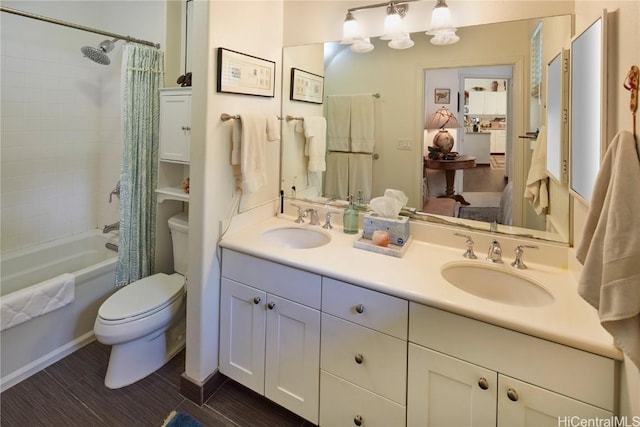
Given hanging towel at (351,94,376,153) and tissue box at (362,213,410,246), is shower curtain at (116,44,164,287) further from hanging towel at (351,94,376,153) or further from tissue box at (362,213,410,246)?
tissue box at (362,213,410,246)

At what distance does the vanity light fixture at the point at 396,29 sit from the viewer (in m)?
1.61

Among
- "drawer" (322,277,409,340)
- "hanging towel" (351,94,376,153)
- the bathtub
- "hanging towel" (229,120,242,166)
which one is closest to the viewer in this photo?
"drawer" (322,277,409,340)

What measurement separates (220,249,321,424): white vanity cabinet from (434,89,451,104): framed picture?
111cm

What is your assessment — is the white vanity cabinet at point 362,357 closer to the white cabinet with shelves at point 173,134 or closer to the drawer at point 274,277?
the drawer at point 274,277

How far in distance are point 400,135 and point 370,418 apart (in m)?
1.38

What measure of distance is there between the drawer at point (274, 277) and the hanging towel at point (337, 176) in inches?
28.2

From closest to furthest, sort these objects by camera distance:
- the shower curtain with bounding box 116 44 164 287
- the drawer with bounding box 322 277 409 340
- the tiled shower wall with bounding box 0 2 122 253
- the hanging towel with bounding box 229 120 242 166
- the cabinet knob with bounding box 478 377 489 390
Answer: the cabinet knob with bounding box 478 377 489 390 < the drawer with bounding box 322 277 409 340 < the hanging towel with bounding box 229 120 242 166 < the shower curtain with bounding box 116 44 164 287 < the tiled shower wall with bounding box 0 2 122 253

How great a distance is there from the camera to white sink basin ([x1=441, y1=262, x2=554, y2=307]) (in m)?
1.33

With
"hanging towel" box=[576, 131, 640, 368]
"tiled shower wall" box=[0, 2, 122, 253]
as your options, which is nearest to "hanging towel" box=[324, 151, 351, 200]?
"hanging towel" box=[576, 131, 640, 368]

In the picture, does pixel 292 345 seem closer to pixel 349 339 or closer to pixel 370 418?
pixel 349 339

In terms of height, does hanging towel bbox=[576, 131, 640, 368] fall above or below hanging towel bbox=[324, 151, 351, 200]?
below

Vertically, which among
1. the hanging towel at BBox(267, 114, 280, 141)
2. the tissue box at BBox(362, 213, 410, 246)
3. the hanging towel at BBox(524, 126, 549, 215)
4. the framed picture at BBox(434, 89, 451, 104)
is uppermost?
the framed picture at BBox(434, 89, 451, 104)

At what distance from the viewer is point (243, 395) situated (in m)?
1.79

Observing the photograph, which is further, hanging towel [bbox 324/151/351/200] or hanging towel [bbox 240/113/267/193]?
hanging towel [bbox 324/151/351/200]
